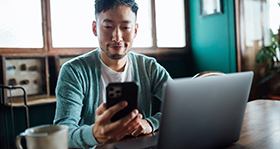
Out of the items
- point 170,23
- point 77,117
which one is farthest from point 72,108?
point 170,23

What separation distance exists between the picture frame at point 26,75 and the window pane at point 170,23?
1.71 m

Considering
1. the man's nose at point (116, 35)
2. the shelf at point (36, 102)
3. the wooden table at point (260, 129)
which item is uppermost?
the man's nose at point (116, 35)

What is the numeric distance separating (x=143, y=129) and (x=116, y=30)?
49cm

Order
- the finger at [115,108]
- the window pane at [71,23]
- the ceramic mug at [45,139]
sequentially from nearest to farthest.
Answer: the ceramic mug at [45,139], the finger at [115,108], the window pane at [71,23]

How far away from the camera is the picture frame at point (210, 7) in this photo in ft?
11.2

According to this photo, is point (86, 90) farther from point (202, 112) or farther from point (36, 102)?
point (36, 102)

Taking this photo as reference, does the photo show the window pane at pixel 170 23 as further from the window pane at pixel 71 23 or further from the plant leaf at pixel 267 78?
the plant leaf at pixel 267 78

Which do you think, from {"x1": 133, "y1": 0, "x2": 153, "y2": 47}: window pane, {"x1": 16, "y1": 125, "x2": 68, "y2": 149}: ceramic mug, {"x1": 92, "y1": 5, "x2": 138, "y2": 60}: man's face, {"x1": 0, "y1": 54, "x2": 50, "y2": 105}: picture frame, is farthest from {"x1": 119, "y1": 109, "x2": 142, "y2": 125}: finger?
{"x1": 133, "y1": 0, "x2": 153, "y2": 47}: window pane

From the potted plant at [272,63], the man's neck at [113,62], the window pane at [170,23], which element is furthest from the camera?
the window pane at [170,23]

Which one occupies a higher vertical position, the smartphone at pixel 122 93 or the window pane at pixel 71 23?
the window pane at pixel 71 23

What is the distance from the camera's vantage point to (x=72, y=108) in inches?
39.6

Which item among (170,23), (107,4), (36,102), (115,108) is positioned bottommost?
(36,102)

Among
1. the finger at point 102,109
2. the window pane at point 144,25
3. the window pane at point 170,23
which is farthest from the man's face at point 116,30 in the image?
the window pane at point 170,23

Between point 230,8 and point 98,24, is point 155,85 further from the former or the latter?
point 230,8
